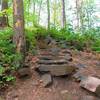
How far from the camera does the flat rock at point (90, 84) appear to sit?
19.1 ft

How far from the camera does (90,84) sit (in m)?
5.96

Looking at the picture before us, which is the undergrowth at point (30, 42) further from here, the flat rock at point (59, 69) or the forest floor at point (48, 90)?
the flat rock at point (59, 69)

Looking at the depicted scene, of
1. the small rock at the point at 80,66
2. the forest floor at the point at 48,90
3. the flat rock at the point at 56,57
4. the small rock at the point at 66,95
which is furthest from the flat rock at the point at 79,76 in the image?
the flat rock at the point at 56,57

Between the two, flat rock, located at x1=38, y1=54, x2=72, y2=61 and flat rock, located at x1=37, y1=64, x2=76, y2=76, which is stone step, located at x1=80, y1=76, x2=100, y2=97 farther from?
flat rock, located at x1=38, y1=54, x2=72, y2=61

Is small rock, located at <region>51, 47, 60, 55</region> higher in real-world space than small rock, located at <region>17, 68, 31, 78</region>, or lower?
higher

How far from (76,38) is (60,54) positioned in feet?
8.99

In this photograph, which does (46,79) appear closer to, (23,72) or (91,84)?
(23,72)

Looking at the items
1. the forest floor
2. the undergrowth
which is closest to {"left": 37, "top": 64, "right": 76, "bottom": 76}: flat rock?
the forest floor

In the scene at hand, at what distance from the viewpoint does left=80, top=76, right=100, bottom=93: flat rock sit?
5.82 m

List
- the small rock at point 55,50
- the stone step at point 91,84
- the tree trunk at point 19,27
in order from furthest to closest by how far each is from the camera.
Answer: the small rock at point 55,50
the tree trunk at point 19,27
the stone step at point 91,84

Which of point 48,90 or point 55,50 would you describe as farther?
point 55,50

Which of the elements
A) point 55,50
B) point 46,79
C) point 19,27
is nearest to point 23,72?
point 46,79

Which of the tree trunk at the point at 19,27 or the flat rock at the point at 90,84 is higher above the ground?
the tree trunk at the point at 19,27

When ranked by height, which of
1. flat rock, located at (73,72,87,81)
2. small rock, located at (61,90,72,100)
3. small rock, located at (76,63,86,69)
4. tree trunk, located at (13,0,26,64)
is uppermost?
tree trunk, located at (13,0,26,64)
